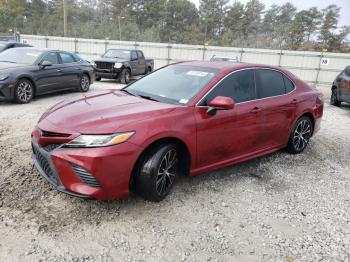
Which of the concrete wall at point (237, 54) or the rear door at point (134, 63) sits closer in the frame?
the rear door at point (134, 63)

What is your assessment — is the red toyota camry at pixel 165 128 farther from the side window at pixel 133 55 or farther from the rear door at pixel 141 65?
the rear door at pixel 141 65

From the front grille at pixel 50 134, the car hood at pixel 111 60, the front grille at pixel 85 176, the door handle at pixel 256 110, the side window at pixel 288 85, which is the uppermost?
the side window at pixel 288 85

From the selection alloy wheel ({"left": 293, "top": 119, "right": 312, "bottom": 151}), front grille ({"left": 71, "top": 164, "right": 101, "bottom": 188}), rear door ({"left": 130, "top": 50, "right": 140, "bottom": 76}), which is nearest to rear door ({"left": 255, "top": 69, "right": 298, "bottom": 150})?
alloy wheel ({"left": 293, "top": 119, "right": 312, "bottom": 151})

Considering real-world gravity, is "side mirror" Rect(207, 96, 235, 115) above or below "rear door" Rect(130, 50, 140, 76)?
above

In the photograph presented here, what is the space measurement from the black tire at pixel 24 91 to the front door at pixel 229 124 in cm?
603

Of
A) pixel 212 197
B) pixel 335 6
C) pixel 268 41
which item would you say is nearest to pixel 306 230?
pixel 212 197

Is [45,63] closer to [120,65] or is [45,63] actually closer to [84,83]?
[84,83]

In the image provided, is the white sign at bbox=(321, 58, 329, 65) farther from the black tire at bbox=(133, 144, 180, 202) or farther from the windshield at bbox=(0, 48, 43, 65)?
the black tire at bbox=(133, 144, 180, 202)

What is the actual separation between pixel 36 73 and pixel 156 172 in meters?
6.67

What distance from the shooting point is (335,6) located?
1804 inches

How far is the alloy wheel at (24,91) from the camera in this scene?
27.4ft

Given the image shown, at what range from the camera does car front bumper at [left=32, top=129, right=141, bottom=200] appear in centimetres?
316

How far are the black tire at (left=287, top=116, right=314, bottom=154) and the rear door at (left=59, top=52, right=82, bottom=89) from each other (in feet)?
23.0

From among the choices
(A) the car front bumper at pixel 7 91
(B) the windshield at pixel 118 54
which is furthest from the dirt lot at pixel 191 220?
(B) the windshield at pixel 118 54
